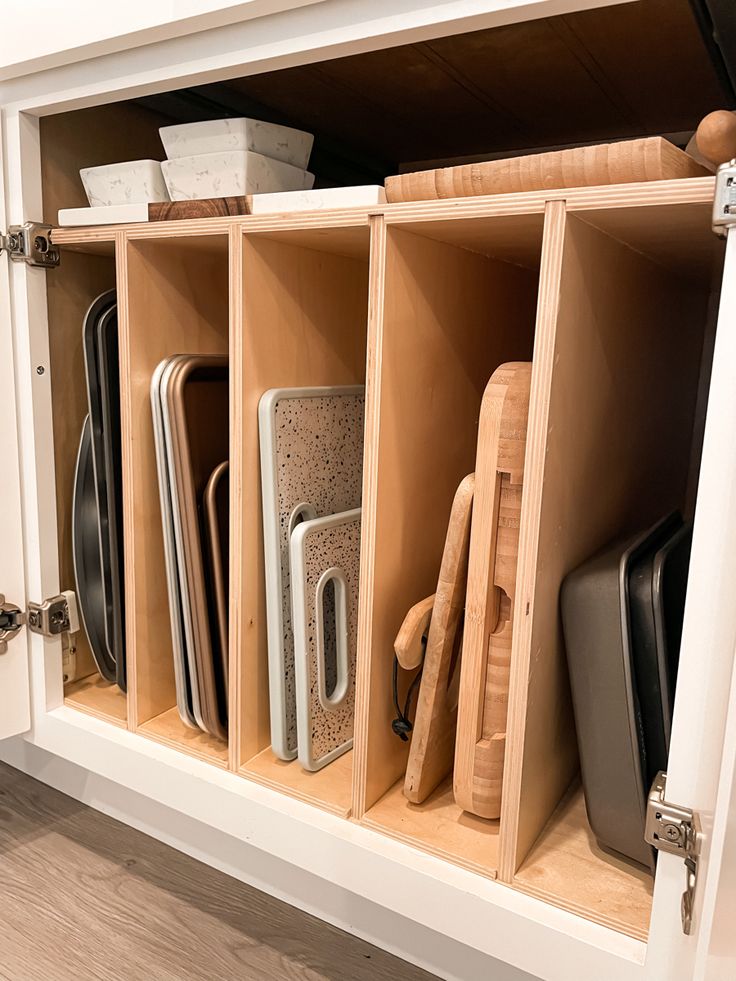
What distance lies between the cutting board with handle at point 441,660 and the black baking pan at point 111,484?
17.1 inches

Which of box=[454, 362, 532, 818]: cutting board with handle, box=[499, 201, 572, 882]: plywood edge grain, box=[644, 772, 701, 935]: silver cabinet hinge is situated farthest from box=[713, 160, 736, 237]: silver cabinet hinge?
box=[644, 772, 701, 935]: silver cabinet hinge

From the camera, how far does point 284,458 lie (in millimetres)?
874

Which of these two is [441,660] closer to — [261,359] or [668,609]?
[668,609]

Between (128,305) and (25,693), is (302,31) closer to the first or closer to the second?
(128,305)

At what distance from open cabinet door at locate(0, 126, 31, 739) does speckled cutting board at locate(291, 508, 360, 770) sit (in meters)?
0.39

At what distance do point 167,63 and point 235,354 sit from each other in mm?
303

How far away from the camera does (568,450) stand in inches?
28.2

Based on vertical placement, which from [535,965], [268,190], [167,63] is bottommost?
[535,965]

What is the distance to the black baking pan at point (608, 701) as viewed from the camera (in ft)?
2.35

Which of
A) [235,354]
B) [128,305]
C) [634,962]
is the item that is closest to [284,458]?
[235,354]

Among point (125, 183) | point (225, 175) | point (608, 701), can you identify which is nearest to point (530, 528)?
point (608, 701)

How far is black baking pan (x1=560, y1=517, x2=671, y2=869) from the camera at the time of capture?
0.72 m

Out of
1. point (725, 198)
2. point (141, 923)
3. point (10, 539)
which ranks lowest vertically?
point (141, 923)

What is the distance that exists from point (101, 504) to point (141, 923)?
21.0 inches
